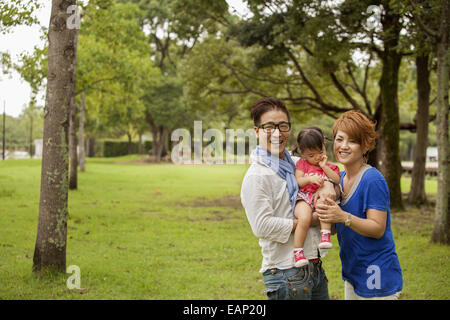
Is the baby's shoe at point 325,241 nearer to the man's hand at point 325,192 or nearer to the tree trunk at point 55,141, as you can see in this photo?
the man's hand at point 325,192

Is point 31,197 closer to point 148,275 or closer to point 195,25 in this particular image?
point 195,25

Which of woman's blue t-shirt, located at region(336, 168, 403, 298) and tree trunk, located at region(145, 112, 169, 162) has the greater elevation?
tree trunk, located at region(145, 112, 169, 162)

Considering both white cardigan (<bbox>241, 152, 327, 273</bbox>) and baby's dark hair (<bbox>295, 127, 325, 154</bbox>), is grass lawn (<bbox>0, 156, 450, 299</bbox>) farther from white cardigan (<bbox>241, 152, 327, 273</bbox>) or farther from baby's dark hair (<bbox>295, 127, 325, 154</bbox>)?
baby's dark hair (<bbox>295, 127, 325, 154</bbox>)

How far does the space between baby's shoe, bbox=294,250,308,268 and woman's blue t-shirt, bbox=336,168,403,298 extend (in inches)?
14.1

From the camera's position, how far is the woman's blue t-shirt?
262 cm

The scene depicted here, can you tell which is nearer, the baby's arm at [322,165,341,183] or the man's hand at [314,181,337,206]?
the man's hand at [314,181,337,206]

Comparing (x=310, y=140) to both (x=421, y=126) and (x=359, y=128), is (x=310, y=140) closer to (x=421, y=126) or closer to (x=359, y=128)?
(x=359, y=128)

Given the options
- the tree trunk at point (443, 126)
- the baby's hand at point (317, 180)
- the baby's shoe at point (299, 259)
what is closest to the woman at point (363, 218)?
the baby's hand at point (317, 180)

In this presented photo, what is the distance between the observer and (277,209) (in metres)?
2.66

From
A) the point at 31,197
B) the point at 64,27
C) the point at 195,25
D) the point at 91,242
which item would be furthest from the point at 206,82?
the point at 64,27

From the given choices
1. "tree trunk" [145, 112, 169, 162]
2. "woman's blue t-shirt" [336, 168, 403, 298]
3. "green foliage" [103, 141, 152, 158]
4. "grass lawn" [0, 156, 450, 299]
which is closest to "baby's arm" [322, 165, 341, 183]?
"woman's blue t-shirt" [336, 168, 403, 298]

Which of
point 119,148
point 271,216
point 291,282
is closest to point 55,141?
point 271,216

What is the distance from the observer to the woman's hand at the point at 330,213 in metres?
2.53

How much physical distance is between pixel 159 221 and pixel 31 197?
18.7ft
